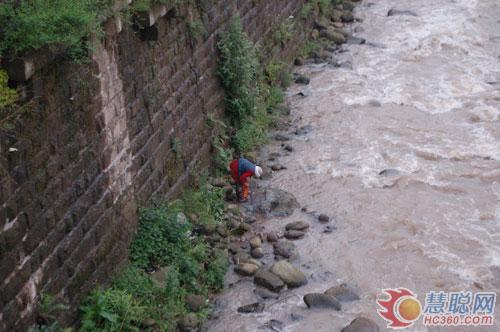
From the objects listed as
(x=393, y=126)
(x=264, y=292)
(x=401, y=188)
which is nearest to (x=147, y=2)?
(x=264, y=292)

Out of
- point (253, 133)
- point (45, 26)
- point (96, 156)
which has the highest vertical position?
point (45, 26)

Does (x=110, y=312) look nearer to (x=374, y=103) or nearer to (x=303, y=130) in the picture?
(x=303, y=130)

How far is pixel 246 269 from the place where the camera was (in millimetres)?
7855

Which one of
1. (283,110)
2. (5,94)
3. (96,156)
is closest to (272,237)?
(96,156)

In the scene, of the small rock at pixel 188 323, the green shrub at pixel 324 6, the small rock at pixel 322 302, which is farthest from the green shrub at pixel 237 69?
the green shrub at pixel 324 6

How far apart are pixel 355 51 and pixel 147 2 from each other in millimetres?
7326

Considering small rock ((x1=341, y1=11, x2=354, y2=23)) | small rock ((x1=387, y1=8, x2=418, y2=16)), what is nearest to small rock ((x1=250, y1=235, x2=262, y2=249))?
small rock ((x1=341, y1=11, x2=354, y2=23))

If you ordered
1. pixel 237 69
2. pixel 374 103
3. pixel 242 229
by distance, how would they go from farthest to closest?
pixel 374 103
pixel 237 69
pixel 242 229

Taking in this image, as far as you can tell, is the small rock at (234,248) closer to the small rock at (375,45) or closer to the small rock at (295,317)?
the small rock at (295,317)

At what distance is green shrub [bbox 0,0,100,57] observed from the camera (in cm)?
531

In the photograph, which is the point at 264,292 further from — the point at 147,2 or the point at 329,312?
the point at 147,2

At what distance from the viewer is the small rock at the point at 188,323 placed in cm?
696

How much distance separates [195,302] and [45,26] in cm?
295

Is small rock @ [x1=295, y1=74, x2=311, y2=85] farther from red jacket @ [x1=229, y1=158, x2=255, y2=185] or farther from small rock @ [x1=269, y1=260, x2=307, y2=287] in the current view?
small rock @ [x1=269, y1=260, x2=307, y2=287]
